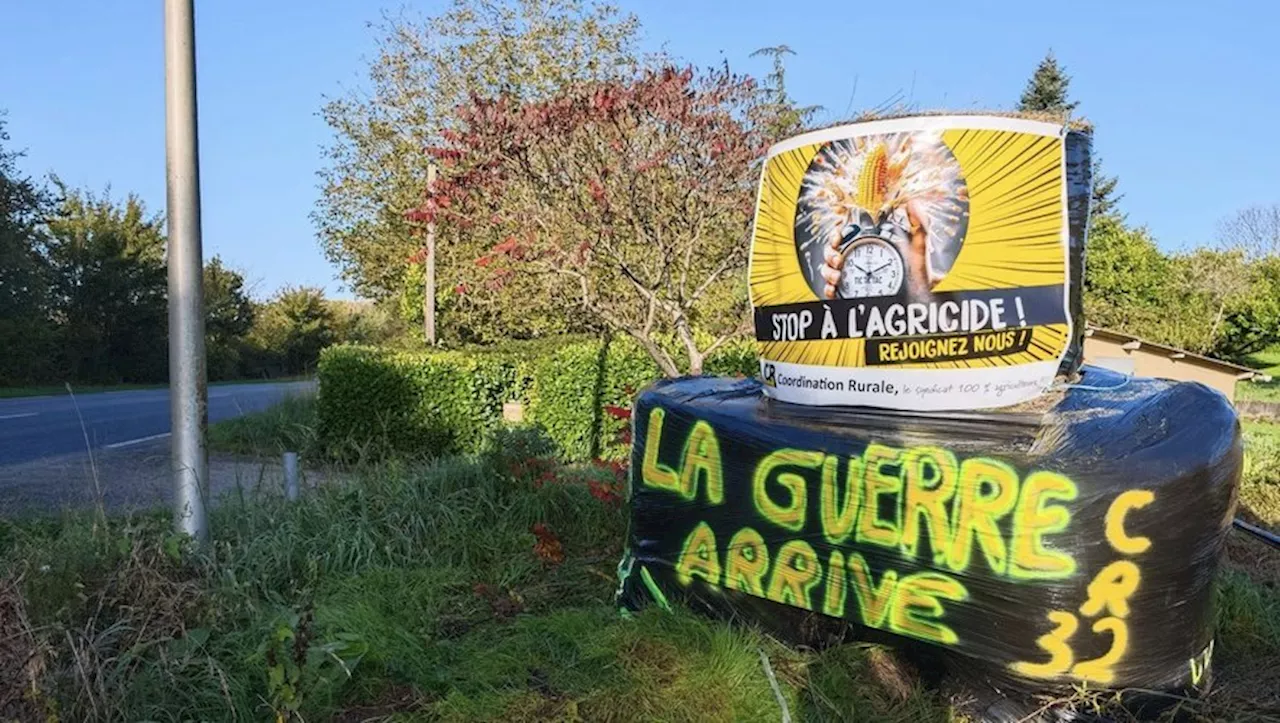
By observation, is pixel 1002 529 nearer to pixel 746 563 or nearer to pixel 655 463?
pixel 746 563

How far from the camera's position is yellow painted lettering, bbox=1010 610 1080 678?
116 inches

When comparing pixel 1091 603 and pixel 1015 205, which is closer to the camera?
pixel 1091 603

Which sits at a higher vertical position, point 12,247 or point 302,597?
point 12,247

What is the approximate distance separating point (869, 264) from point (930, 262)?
9.5 inches

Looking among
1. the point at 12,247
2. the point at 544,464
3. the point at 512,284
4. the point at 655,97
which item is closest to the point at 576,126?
the point at 655,97

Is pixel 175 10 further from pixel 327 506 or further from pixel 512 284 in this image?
pixel 512 284

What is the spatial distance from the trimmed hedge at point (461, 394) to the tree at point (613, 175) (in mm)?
3048

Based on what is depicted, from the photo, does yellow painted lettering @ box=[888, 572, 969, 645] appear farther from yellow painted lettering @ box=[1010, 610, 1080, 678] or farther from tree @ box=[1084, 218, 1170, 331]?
tree @ box=[1084, 218, 1170, 331]

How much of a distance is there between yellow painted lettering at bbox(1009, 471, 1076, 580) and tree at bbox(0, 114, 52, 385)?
31009mm

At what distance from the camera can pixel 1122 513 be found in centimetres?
288

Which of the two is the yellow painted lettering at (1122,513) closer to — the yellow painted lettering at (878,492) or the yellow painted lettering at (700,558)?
the yellow painted lettering at (878,492)

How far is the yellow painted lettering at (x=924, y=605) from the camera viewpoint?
10.2ft

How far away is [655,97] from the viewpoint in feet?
22.0

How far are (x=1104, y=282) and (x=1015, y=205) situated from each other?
32577 mm
